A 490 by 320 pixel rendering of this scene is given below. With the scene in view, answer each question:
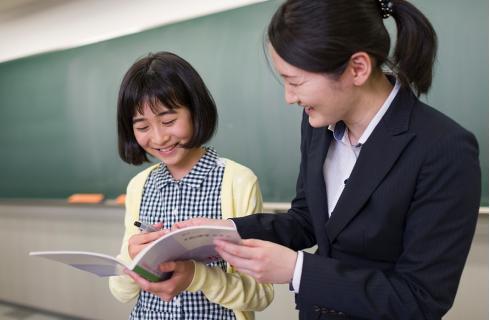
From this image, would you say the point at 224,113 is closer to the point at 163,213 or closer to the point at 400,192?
the point at 163,213

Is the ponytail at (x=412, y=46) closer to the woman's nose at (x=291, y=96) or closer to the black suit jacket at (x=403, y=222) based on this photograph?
the black suit jacket at (x=403, y=222)

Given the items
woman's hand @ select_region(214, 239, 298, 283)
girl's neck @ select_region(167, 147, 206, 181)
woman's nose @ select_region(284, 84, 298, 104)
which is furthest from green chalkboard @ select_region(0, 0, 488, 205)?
woman's hand @ select_region(214, 239, 298, 283)

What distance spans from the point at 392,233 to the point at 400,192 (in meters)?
0.09

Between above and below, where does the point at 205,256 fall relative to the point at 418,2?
below

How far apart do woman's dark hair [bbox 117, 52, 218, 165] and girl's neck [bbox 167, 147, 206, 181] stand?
7 cm

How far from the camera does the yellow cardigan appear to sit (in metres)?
1.21

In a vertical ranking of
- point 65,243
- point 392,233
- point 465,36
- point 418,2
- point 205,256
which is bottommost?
point 65,243

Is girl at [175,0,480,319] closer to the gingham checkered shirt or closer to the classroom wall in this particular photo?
the gingham checkered shirt

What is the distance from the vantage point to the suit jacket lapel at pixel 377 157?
3.12 ft

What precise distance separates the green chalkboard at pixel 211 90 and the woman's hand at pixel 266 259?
1482 mm

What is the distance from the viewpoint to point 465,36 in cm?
204

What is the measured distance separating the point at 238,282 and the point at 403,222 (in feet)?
1.65

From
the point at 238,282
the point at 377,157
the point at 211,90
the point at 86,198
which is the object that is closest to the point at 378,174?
the point at 377,157

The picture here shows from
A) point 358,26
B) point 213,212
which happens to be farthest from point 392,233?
point 213,212
